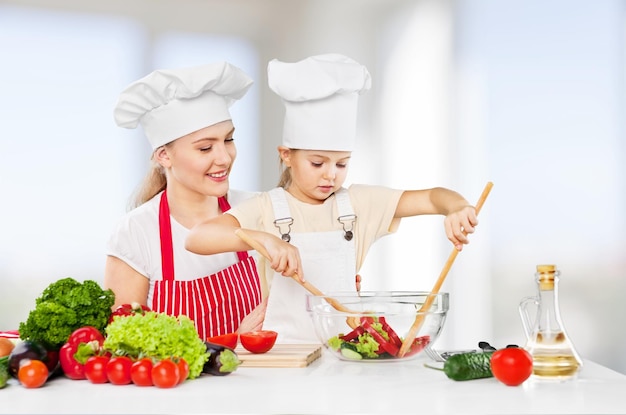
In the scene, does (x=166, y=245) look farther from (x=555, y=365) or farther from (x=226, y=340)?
(x=555, y=365)

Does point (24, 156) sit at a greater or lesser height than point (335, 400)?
greater

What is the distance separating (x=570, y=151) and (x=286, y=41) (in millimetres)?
1788

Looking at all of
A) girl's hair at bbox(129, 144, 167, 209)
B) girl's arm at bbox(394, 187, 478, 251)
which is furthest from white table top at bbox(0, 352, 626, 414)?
girl's hair at bbox(129, 144, 167, 209)

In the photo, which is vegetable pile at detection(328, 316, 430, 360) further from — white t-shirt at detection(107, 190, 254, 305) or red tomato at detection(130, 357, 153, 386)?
white t-shirt at detection(107, 190, 254, 305)

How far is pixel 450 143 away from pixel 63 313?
11.4 ft

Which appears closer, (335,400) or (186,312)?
(335,400)

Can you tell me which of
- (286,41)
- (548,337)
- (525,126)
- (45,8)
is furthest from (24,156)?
(548,337)

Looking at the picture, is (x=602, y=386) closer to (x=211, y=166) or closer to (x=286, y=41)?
(x=211, y=166)

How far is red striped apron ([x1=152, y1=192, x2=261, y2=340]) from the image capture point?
2.74m

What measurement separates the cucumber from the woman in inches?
42.2

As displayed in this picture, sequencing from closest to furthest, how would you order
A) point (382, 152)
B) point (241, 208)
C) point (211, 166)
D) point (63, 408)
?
point (63, 408)
point (241, 208)
point (211, 166)
point (382, 152)

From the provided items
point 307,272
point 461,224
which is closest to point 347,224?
point 307,272

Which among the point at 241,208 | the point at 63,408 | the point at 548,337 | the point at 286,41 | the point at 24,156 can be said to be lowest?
the point at 63,408

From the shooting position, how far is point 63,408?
1.40 metres
